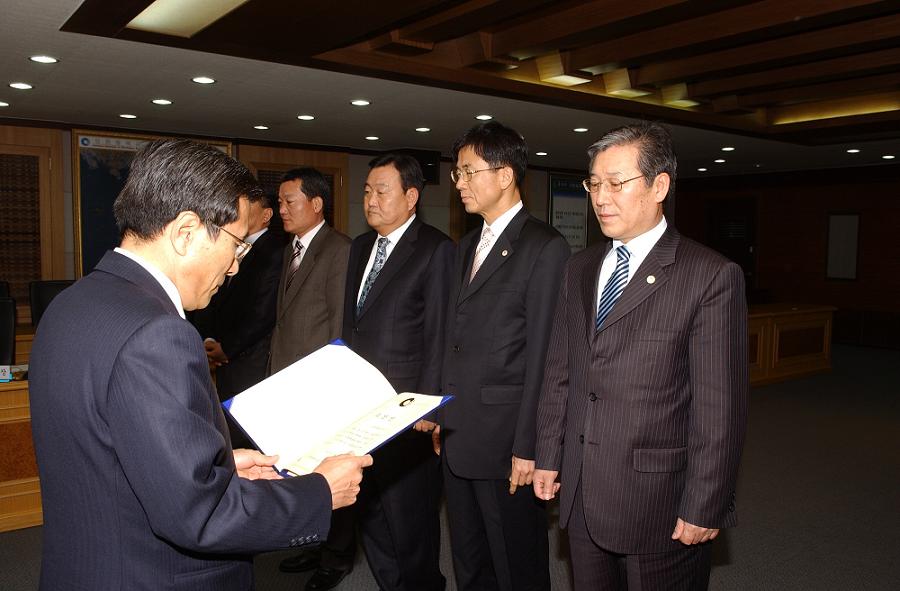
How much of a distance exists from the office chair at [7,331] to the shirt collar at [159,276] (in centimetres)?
420

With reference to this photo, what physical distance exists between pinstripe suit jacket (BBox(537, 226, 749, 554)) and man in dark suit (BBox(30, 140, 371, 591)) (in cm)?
90

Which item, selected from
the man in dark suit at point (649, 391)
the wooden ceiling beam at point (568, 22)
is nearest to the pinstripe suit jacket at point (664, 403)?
the man in dark suit at point (649, 391)

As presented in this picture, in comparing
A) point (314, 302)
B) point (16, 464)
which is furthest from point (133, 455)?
point (16, 464)

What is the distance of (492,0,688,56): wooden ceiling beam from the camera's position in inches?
163

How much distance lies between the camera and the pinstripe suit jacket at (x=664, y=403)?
185cm

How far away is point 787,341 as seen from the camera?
8.48 m

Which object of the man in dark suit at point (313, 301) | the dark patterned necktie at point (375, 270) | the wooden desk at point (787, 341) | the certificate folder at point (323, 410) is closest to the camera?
the certificate folder at point (323, 410)

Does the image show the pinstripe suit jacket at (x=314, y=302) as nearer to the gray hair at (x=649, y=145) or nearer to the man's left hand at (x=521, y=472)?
the man's left hand at (x=521, y=472)

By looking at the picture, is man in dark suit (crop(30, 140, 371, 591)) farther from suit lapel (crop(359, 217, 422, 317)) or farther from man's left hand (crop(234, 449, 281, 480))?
suit lapel (crop(359, 217, 422, 317))

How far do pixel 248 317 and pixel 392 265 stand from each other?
119 cm

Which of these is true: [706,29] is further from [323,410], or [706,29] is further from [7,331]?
[7,331]

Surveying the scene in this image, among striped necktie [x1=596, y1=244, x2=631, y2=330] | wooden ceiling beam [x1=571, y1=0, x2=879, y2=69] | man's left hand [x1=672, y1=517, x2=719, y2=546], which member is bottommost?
man's left hand [x1=672, y1=517, x2=719, y2=546]

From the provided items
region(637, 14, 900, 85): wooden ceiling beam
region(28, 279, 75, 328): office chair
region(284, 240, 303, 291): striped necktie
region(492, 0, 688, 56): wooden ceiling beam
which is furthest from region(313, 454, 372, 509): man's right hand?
region(28, 279, 75, 328): office chair

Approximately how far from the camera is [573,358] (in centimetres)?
215
